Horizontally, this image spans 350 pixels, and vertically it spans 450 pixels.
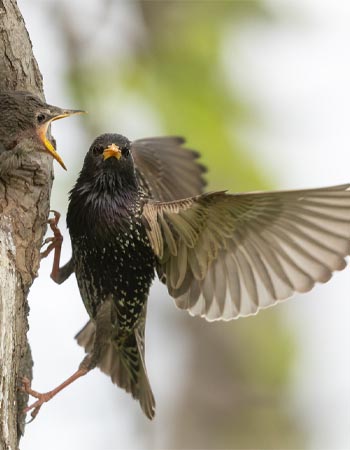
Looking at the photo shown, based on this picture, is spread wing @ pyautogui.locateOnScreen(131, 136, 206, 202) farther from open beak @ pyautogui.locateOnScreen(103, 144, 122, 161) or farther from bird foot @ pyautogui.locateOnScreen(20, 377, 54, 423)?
bird foot @ pyautogui.locateOnScreen(20, 377, 54, 423)

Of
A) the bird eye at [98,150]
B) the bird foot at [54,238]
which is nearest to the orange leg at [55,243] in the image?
the bird foot at [54,238]

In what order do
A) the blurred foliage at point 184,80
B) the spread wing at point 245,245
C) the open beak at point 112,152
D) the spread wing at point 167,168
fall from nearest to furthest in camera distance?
the spread wing at point 245,245, the open beak at point 112,152, the spread wing at point 167,168, the blurred foliage at point 184,80

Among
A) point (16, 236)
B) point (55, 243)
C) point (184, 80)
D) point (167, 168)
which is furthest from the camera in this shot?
point (184, 80)

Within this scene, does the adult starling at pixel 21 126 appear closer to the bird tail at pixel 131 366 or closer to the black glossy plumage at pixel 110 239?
the black glossy plumage at pixel 110 239

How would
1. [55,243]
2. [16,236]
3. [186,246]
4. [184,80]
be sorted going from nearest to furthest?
1. [16,236]
2. [186,246]
3. [55,243]
4. [184,80]

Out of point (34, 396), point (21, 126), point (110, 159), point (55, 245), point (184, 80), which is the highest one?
point (184, 80)

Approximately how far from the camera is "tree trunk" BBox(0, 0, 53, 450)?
5156mm

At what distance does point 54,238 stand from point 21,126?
0.61m

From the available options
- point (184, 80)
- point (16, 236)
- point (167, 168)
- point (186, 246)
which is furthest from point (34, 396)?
point (184, 80)

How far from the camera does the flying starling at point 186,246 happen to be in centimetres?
578

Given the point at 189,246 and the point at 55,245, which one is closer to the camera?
the point at 189,246

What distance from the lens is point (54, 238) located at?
610cm

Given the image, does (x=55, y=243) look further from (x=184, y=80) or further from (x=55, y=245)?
(x=184, y=80)

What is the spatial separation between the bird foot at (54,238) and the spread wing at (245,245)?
442mm
